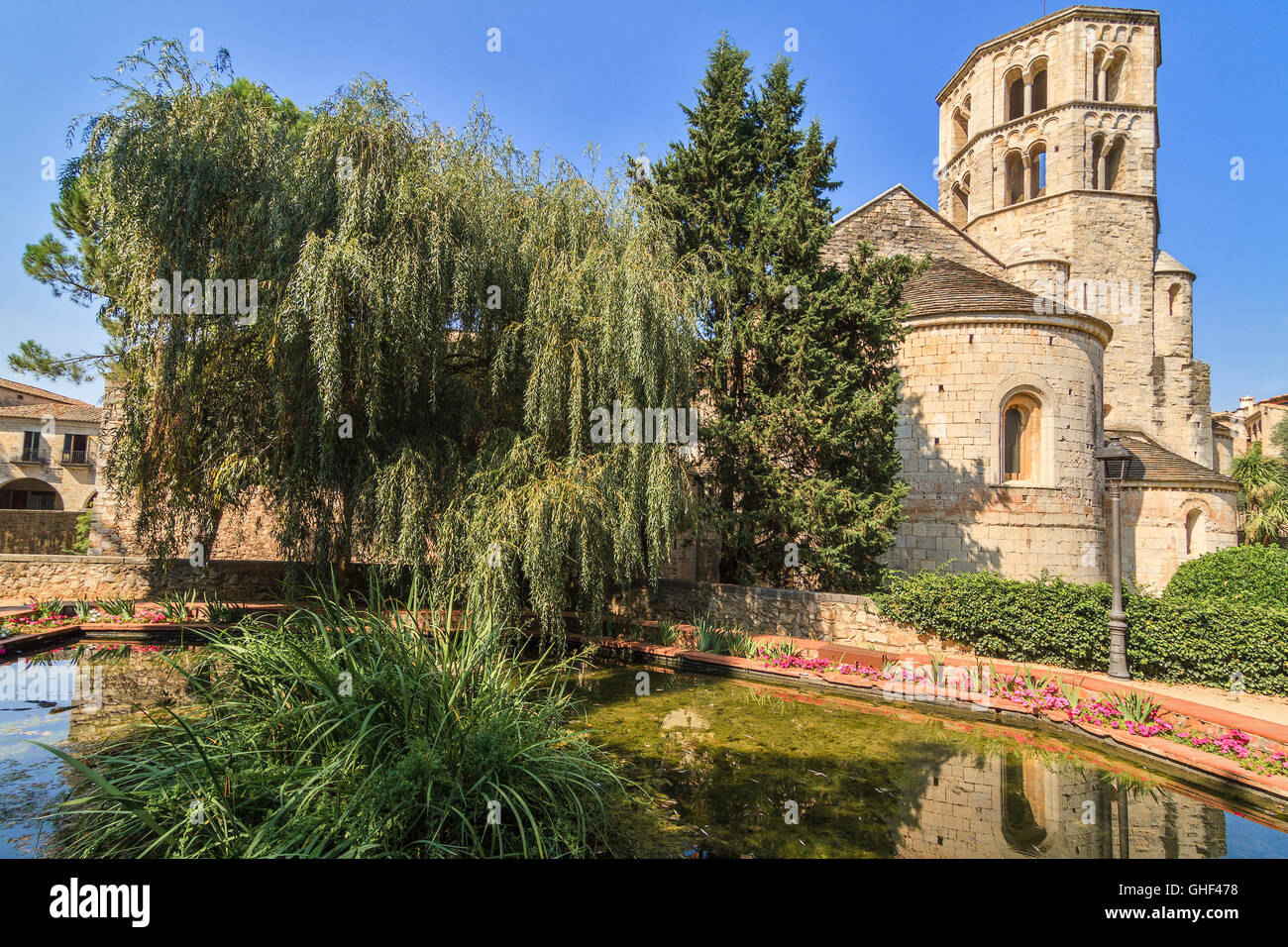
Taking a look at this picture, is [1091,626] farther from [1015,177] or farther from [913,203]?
[1015,177]

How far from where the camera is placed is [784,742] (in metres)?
6.18

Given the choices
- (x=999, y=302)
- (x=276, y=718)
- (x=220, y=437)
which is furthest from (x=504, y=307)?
(x=999, y=302)

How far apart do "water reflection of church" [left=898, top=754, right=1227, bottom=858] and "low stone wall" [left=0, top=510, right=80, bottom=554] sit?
25.9 metres

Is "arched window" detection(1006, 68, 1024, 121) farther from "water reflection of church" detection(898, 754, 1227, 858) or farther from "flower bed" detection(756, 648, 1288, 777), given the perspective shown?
"water reflection of church" detection(898, 754, 1227, 858)

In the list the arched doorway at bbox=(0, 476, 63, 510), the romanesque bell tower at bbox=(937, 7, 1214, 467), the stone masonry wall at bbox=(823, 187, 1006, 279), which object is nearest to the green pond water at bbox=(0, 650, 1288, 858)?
the stone masonry wall at bbox=(823, 187, 1006, 279)

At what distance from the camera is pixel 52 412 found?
90.9ft

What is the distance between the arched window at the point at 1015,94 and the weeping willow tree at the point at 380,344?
22811 millimetres

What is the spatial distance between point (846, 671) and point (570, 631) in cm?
479

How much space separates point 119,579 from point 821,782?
13.3 meters

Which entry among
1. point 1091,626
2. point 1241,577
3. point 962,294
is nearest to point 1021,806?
point 1091,626

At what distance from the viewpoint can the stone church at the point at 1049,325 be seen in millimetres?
13359
